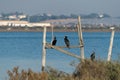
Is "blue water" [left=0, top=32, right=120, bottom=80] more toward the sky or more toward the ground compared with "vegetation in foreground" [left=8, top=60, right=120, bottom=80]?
more toward the ground

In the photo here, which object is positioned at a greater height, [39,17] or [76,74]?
[76,74]

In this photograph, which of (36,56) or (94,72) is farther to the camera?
(36,56)

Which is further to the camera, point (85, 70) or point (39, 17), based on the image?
point (39, 17)

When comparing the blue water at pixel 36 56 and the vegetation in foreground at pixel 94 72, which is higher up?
the vegetation in foreground at pixel 94 72

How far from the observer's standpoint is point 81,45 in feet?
68.5

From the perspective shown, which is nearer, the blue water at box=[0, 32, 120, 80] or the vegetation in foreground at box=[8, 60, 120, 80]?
the vegetation in foreground at box=[8, 60, 120, 80]

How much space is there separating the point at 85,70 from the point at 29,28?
149m

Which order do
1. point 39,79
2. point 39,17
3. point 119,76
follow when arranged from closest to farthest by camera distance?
1. point 39,79
2. point 119,76
3. point 39,17

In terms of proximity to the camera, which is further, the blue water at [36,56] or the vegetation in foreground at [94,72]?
the blue water at [36,56]

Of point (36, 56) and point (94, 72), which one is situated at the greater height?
point (94, 72)

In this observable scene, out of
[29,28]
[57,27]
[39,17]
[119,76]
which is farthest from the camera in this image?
[39,17]

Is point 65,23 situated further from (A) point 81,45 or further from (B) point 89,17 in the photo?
(A) point 81,45

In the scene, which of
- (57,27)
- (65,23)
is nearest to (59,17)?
(65,23)

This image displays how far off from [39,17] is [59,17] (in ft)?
65.8
